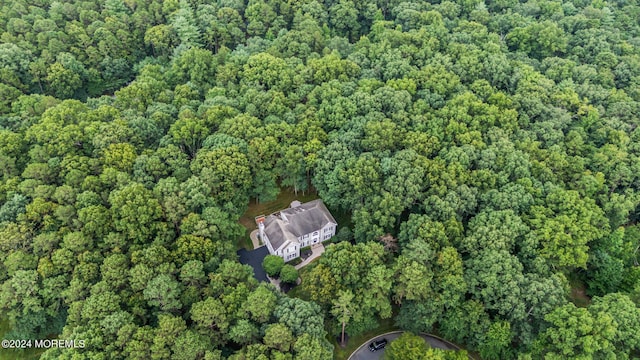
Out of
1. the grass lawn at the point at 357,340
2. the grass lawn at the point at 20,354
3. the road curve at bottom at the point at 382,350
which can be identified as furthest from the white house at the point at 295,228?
the grass lawn at the point at 20,354

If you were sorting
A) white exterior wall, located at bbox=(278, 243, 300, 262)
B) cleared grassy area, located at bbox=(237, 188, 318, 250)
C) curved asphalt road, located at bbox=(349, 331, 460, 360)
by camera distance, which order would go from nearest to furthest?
1. curved asphalt road, located at bbox=(349, 331, 460, 360)
2. white exterior wall, located at bbox=(278, 243, 300, 262)
3. cleared grassy area, located at bbox=(237, 188, 318, 250)

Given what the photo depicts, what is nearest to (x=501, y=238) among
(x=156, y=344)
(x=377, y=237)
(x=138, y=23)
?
(x=377, y=237)

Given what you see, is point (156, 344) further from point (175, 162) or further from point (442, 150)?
point (442, 150)

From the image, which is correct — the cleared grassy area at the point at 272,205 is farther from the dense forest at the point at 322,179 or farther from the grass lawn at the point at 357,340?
the grass lawn at the point at 357,340

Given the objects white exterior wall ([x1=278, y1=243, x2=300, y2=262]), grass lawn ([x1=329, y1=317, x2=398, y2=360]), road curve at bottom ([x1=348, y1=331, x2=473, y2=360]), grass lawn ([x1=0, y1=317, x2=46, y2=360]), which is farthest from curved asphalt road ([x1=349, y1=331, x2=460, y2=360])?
grass lawn ([x1=0, y1=317, x2=46, y2=360])

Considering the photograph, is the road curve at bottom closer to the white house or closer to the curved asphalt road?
the curved asphalt road
